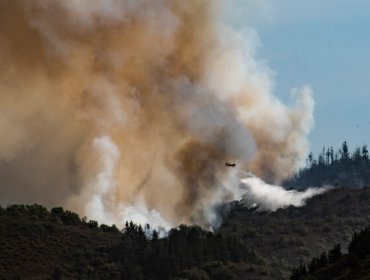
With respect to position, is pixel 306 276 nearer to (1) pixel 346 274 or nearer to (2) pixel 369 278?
(1) pixel 346 274

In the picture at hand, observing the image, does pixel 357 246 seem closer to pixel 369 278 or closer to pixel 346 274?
pixel 346 274

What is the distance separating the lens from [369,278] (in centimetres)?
15562

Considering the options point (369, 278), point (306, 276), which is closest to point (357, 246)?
point (306, 276)

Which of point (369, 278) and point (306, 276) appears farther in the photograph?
point (306, 276)

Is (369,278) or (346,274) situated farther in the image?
(346,274)

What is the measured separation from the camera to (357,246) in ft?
637

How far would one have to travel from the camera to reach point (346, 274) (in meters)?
175

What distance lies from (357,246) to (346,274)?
20562 millimetres

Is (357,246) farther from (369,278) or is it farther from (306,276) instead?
(369,278)

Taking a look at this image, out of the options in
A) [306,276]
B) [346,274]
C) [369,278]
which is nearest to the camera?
[369,278]

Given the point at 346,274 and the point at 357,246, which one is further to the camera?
the point at 357,246

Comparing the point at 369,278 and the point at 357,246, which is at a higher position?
the point at 357,246

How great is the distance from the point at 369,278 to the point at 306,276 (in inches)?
1479

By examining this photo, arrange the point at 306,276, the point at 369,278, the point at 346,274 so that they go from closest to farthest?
the point at 369,278 < the point at 346,274 < the point at 306,276
